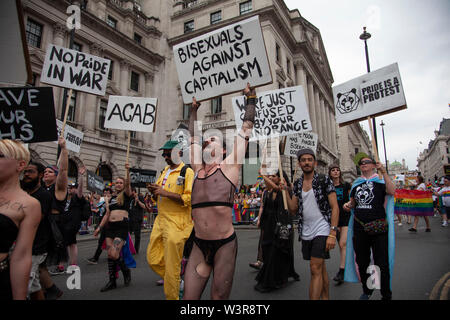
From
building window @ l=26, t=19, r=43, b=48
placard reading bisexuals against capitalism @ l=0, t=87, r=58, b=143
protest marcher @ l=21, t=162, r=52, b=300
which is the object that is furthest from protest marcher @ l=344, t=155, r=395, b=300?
building window @ l=26, t=19, r=43, b=48

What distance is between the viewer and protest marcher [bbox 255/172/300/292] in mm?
4543

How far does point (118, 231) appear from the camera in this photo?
5.12 metres

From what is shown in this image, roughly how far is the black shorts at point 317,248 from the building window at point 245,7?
92.2 ft

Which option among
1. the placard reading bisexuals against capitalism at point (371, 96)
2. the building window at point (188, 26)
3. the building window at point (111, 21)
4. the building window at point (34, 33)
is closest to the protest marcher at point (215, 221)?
the placard reading bisexuals against capitalism at point (371, 96)

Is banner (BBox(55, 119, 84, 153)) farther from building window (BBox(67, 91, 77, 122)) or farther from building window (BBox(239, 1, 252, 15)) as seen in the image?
building window (BBox(239, 1, 252, 15))

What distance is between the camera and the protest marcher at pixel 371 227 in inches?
141

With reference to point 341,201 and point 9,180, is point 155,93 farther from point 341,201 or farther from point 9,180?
point 9,180

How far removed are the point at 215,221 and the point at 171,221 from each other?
1.34 metres

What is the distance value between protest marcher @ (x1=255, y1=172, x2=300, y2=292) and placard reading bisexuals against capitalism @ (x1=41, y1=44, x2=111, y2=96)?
4.09 meters

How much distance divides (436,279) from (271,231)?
2747 millimetres

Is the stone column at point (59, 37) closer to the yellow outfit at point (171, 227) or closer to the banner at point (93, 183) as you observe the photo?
the banner at point (93, 183)

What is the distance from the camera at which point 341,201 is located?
5.52 m

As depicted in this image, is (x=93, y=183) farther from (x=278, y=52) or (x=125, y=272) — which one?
(x=278, y=52)

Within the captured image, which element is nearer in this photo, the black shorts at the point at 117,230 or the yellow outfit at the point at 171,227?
the yellow outfit at the point at 171,227
